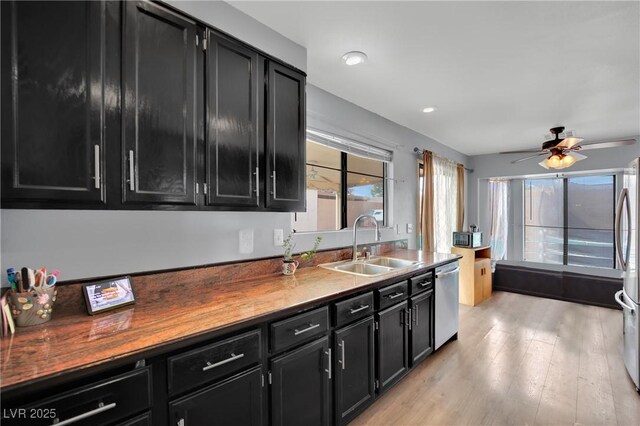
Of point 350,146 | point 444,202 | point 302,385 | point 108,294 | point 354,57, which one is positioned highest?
point 354,57

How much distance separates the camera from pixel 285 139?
1.96 meters

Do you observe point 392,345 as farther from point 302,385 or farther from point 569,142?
point 569,142

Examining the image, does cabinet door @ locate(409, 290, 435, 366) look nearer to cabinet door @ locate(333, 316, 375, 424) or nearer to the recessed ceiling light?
cabinet door @ locate(333, 316, 375, 424)

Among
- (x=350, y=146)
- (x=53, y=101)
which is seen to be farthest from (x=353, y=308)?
Answer: (x=350, y=146)

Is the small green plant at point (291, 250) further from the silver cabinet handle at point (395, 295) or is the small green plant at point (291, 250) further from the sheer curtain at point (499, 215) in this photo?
the sheer curtain at point (499, 215)

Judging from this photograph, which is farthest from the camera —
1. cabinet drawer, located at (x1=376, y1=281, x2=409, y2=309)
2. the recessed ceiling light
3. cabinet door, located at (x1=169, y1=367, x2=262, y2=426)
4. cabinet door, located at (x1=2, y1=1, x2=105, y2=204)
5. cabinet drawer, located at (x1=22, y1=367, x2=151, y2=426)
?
the recessed ceiling light

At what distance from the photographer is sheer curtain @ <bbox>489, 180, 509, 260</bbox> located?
594 centimetres

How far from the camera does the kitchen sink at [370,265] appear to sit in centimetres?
269

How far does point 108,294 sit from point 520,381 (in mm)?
3049

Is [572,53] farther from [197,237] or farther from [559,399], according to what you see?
[197,237]

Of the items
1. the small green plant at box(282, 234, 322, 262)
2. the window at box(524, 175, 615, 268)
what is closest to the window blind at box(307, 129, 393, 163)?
the small green plant at box(282, 234, 322, 262)

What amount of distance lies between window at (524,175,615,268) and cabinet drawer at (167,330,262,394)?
6.22 meters

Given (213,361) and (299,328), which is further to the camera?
(299,328)

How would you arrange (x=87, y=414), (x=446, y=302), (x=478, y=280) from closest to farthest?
(x=87, y=414), (x=446, y=302), (x=478, y=280)
